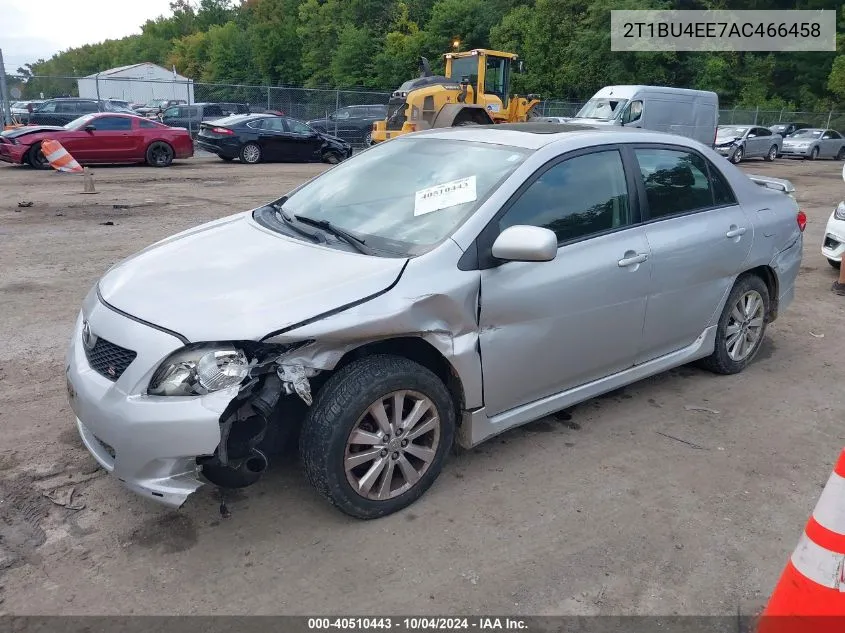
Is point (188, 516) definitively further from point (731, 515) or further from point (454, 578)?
point (731, 515)

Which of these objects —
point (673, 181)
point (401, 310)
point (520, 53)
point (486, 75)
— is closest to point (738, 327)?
point (673, 181)

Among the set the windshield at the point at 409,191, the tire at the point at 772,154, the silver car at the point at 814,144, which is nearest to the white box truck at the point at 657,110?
the tire at the point at 772,154

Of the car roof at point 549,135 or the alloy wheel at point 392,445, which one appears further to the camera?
the car roof at point 549,135

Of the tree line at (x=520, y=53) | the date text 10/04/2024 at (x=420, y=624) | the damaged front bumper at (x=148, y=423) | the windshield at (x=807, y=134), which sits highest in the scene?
the tree line at (x=520, y=53)

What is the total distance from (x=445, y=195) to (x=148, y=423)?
1.77m

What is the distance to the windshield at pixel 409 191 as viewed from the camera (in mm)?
3377

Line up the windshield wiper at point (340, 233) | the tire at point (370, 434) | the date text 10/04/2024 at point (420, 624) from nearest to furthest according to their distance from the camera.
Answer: the date text 10/04/2024 at point (420, 624) → the tire at point (370, 434) → the windshield wiper at point (340, 233)

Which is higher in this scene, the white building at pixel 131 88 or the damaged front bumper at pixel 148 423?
the white building at pixel 131 88

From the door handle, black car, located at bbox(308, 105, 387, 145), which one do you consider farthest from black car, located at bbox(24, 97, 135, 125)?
the door handle

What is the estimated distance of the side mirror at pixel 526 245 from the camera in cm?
310

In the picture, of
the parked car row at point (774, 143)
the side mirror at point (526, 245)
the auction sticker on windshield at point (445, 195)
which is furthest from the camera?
the parked car row at point (774, 143)

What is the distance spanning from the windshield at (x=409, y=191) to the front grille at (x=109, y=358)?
1.20 meters

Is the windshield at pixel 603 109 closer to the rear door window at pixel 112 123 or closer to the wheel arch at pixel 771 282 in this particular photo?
the rear door window at pixel 112 123

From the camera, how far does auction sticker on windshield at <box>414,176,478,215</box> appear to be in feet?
A: 11.3
